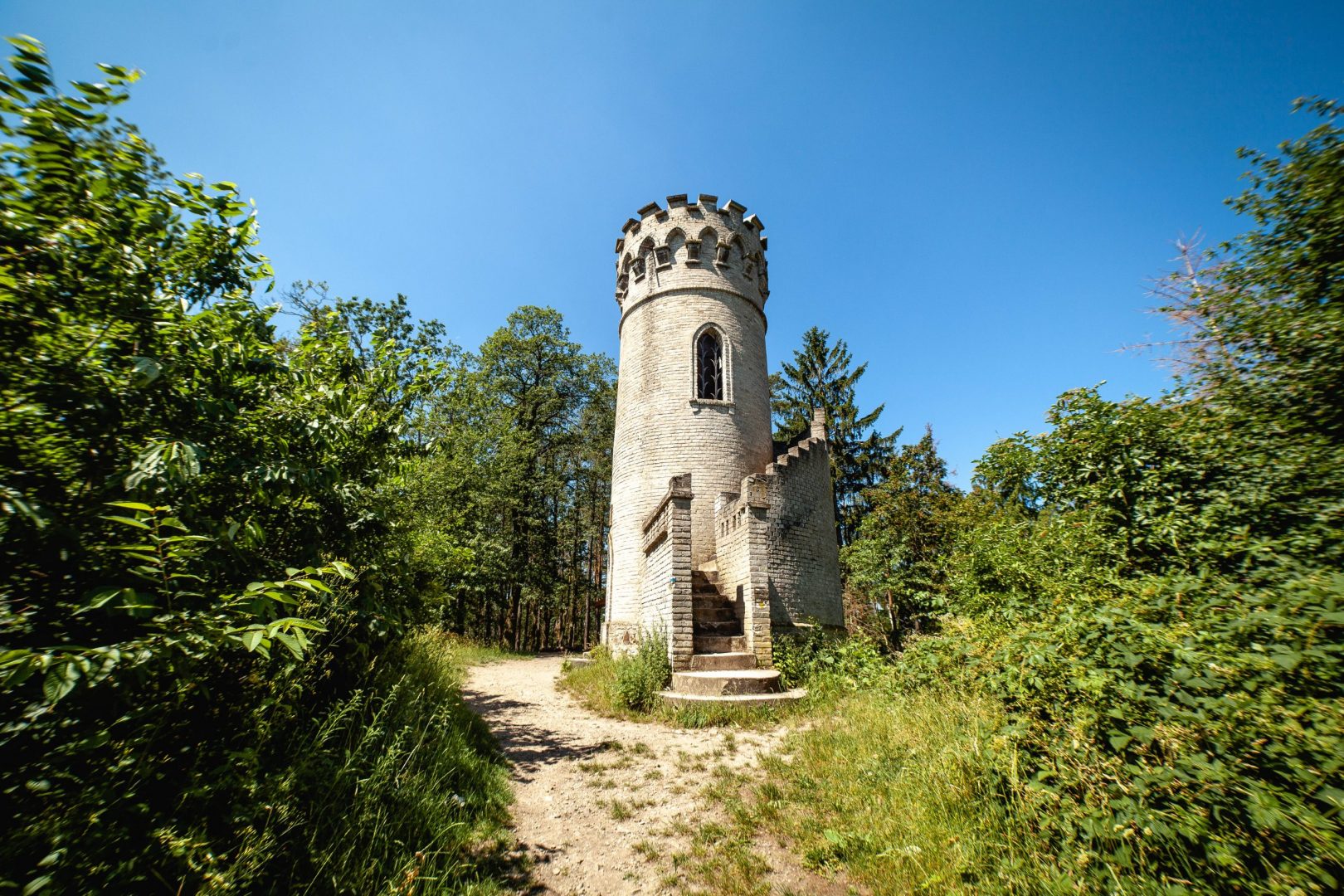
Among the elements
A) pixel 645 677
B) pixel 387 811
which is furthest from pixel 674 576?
pixel 387 811

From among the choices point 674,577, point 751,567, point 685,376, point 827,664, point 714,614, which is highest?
point 685,376

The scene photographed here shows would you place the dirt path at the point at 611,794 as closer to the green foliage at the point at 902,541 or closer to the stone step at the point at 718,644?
the stone step at the point at 718,644

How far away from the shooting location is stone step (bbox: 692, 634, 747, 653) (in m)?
8.99

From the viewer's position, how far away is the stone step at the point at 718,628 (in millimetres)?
9453

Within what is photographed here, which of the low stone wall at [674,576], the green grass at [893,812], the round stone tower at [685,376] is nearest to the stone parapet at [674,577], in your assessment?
the low stone wall at [674,576]

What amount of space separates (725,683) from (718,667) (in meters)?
0.97

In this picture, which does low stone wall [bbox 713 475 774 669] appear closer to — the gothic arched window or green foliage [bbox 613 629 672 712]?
green foliage [bbox 613 629 672 712]

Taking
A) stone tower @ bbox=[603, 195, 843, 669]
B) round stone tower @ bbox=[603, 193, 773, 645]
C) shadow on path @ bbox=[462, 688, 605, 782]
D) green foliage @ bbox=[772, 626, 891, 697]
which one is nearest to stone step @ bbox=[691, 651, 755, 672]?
green foliage @ bbox=[772, 626, 891, 697]

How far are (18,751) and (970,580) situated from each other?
9.44 metres

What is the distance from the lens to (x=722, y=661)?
8.52 meters

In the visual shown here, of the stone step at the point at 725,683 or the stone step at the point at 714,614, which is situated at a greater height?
the stone step at the point at 714,614

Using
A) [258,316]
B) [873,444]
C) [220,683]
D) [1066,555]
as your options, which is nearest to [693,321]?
[1066,555]

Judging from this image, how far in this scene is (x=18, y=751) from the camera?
1770 mm

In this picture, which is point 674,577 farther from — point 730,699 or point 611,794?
point 611,794
